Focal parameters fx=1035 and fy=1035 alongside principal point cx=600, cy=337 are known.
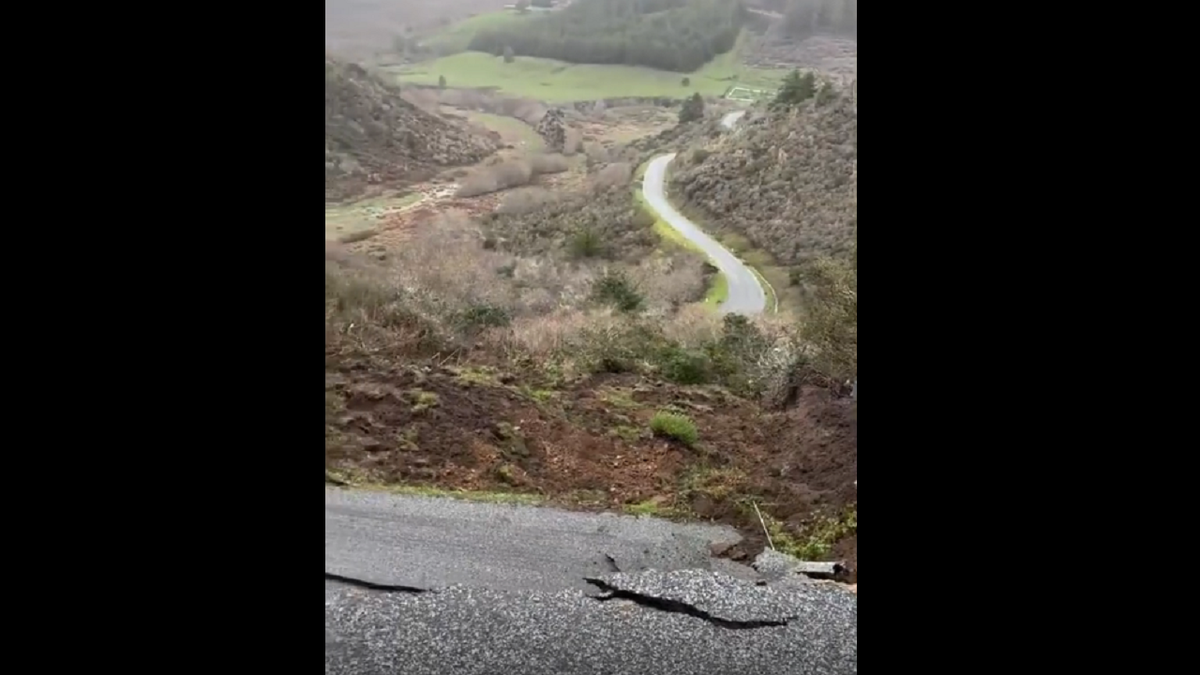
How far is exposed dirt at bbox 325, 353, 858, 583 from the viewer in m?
3.89

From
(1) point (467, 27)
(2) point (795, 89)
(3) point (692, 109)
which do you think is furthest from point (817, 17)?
(1) point (467, 27)

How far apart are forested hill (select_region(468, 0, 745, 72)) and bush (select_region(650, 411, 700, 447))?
1389 mm

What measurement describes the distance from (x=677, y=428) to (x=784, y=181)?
3.44ft

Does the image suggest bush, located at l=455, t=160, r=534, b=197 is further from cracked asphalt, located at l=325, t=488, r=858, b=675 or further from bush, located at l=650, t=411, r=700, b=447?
cracked asphalt, located at l=325, t=488, r=858, b=675

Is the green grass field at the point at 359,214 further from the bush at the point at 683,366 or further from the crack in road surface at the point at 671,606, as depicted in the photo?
the crack in road surface at the point at 671,606

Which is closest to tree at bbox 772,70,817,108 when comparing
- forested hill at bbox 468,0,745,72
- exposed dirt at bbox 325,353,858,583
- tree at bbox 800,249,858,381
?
forested hill at bbox 468,0,745,72

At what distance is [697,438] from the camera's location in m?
4.10

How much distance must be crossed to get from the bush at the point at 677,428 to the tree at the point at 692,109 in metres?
1.19

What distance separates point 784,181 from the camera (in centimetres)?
400
